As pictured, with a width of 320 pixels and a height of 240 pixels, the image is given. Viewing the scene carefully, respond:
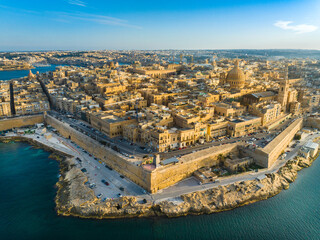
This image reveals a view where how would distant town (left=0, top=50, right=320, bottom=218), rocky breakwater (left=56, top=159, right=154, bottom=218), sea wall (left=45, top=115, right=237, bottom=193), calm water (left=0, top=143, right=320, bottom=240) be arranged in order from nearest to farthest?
1. calm water (left=0, top=143, right=320, bottom=240)
2. rocky breakwater (left=56, top=159, right=154, bottom=218)
3. sea wall (left=45, top=115, right=237, bottom=193)
4. distant town (left=0, top=50, right=320, bottom=218)

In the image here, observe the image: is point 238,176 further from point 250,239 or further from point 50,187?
point 50,187

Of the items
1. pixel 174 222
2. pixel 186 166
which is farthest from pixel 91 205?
pixel 186 166

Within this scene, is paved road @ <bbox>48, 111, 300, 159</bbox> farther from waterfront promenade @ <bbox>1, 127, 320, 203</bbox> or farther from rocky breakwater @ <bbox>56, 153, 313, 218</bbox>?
rocky breakwater @ <bbox>56, 153, 313, 218</bbox>

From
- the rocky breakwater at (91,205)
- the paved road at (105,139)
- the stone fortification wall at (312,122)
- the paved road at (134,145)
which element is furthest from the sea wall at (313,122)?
the rocky breakwater at (91,205)

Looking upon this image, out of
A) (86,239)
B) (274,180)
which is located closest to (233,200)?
(274,180)

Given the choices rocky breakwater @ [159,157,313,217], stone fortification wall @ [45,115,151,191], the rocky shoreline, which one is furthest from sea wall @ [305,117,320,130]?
stone fortification wall @ [45,115,151,191]

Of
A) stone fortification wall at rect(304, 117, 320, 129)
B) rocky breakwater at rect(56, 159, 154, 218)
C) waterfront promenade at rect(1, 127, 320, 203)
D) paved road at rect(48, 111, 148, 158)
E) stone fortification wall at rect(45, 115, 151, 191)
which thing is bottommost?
rocky breakwater at rect(56, 159, 154, 218)
